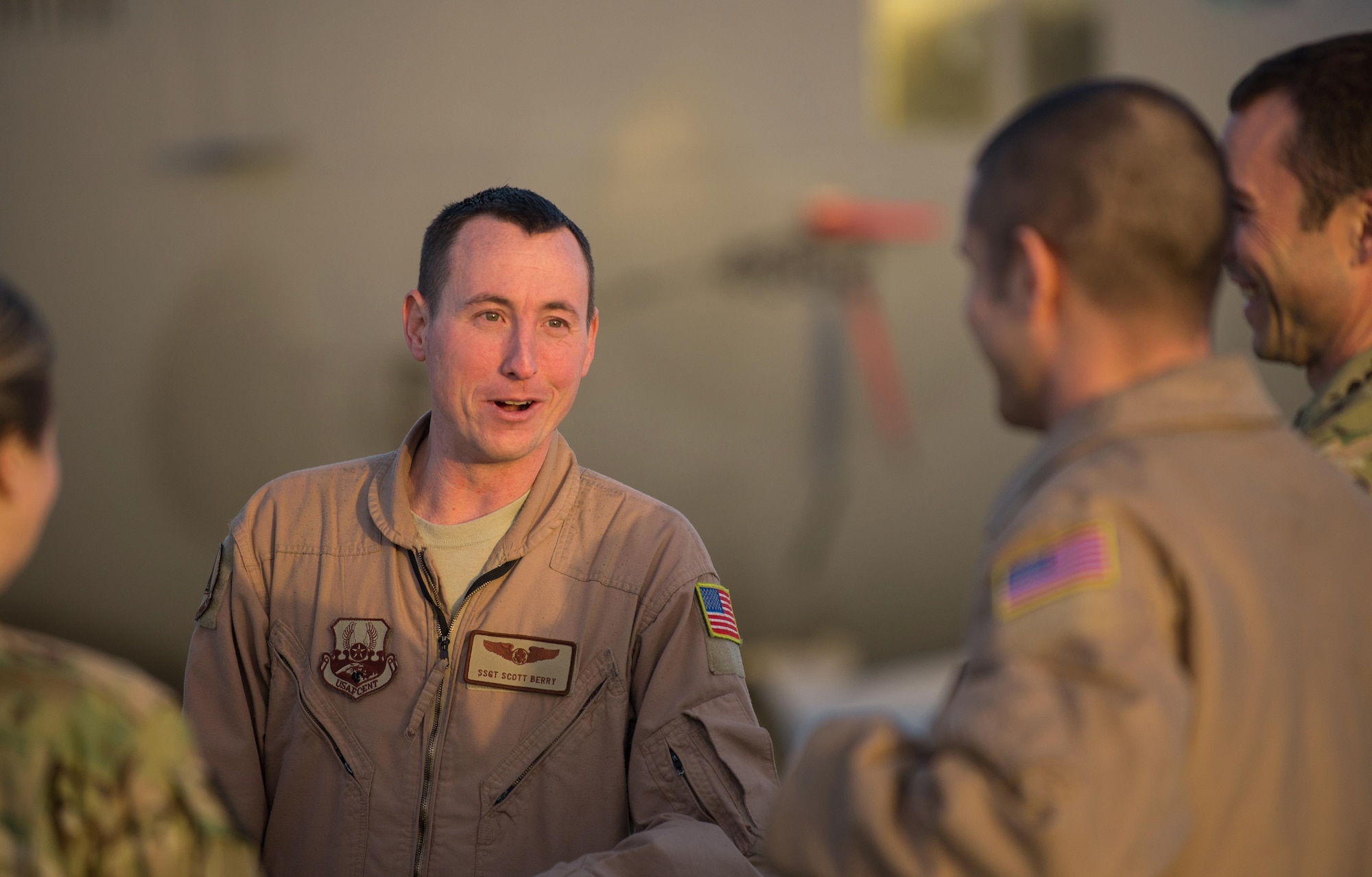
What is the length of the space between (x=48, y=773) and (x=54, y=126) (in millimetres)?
4908

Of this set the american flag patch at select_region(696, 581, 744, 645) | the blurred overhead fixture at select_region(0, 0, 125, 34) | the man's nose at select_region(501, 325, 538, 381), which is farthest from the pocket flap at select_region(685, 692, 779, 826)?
the blurred overhead fixture at select_region(0, 0, 125, 34)

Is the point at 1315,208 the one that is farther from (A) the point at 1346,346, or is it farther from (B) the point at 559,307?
(B) the point at 559,307

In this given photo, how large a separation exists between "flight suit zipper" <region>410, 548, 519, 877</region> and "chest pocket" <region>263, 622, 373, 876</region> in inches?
3.5

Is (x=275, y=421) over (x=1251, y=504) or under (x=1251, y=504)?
under

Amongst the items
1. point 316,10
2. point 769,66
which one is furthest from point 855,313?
point 316,10

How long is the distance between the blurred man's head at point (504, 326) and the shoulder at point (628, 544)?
158 millimetres

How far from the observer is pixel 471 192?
5195 mm

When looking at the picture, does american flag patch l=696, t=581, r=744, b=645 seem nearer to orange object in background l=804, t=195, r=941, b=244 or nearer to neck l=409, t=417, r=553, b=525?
neck l=409, t=417, r=553, b=525

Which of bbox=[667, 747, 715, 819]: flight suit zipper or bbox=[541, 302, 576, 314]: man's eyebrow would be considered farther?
bbox=[541, 302, 576, 314]: man's eyebrow

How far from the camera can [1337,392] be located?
168 centimetres

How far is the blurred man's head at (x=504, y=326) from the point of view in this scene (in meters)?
2.01

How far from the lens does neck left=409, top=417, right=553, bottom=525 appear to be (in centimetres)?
207

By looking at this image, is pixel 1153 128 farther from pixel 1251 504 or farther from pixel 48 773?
pixel 48 773

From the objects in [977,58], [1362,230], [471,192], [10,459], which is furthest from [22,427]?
[977,58]
